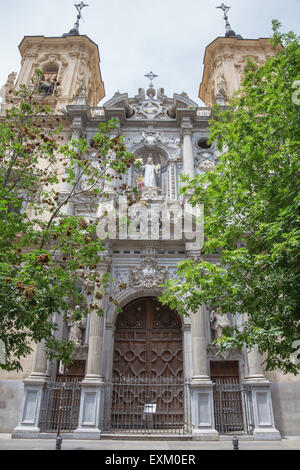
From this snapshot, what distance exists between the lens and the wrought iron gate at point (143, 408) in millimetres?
12242

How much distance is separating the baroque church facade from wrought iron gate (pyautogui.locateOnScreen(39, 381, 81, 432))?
0.04 m

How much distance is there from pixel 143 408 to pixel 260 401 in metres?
4.21

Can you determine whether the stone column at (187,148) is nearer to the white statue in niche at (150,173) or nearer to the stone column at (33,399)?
the white statue in niche at (150,173)

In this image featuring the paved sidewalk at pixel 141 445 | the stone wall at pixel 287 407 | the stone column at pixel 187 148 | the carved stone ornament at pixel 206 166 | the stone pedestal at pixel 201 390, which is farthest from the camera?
the carved stone ornament at pixel 206 166

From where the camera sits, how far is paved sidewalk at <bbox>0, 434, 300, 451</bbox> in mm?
9258

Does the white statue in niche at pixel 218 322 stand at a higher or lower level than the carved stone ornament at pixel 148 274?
lower

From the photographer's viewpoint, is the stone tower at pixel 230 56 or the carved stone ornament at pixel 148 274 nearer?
the carved stone ornament at pixel 148 274

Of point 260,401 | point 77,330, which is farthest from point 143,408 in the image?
point 260,401

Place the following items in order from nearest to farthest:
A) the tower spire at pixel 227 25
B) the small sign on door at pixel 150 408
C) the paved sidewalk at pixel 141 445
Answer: the paved sidewalk at pixel 141 445 → the small sign on door at pixel 150 408 → the tower spire at pixel 227 25

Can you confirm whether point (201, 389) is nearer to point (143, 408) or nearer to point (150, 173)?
point (143, 408)

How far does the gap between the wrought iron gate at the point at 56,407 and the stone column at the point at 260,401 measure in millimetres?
6177

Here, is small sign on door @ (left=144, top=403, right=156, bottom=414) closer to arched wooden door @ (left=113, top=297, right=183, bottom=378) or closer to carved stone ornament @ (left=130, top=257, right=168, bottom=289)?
arched wooden door @ (left=113, top=297, right=183, bottom=378)

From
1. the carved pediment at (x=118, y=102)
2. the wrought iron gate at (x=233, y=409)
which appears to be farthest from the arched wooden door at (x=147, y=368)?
the carved pediment at (x=118, y=102)

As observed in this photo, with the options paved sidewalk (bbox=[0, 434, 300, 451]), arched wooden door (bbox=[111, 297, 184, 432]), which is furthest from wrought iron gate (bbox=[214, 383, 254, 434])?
arched wooden door (bbox=[111, 297, 184, 432])
